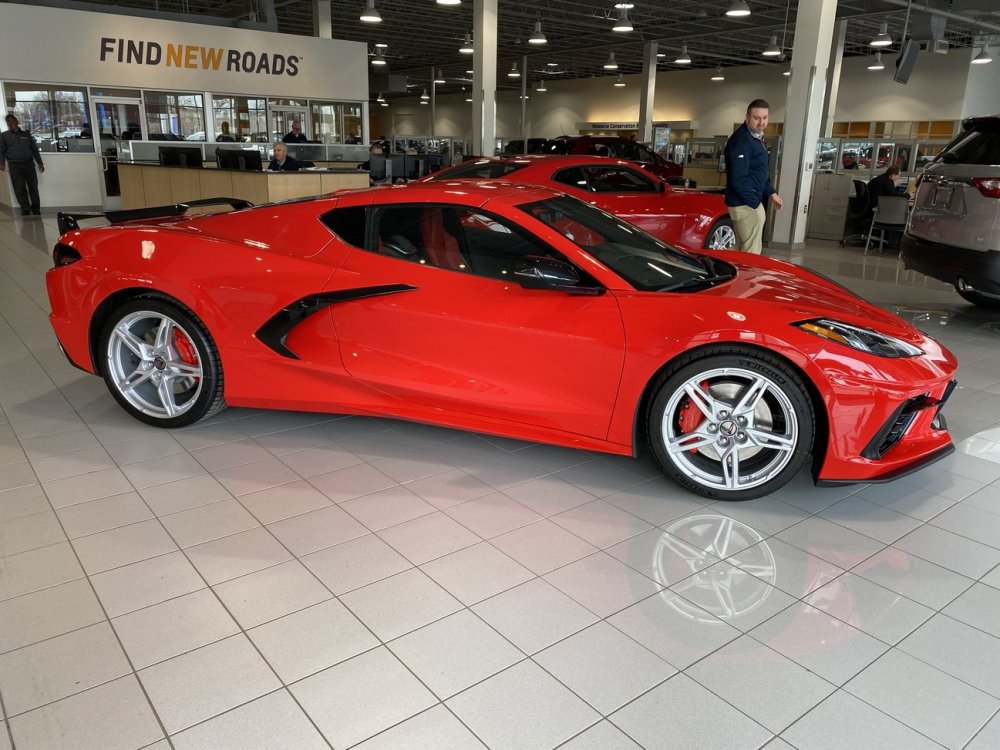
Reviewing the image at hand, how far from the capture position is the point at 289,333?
3.41 m

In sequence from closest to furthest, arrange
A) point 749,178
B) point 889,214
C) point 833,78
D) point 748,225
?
point 749,178 → point 748,225 → point 889,214 → point 833,78

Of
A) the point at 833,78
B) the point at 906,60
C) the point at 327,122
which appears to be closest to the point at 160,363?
the point at 906,60

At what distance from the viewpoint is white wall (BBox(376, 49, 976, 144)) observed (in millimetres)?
23312

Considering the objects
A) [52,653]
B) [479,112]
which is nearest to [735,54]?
[479,112]

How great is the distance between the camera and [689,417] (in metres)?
3.08

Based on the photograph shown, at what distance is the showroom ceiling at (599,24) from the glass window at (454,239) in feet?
50.0

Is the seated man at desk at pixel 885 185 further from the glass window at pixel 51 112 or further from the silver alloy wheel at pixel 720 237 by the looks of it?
the glass window at pixel 51 112

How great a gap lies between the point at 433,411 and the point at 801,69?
32.9 feet

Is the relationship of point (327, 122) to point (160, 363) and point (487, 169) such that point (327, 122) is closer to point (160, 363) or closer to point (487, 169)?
point (487, 169)

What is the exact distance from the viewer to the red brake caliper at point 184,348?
12.0ft

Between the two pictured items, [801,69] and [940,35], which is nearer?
[801,69]

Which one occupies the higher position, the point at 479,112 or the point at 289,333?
the point at 479,112

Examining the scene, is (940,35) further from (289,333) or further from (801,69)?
(289,333)

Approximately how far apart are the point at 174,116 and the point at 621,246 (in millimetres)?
15583
